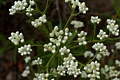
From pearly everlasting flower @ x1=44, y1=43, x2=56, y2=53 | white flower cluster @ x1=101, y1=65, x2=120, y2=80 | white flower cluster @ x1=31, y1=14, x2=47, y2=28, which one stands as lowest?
white flower cluster @ x1=101, y1=65, x2=120, y2=80

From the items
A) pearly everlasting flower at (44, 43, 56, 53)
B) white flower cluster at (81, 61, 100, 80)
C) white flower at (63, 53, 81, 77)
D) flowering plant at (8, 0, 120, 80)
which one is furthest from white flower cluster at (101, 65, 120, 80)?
Answer: pearly everlasting flower at (44, 43, 56, 53)

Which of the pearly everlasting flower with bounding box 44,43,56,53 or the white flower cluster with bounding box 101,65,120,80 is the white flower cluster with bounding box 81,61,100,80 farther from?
the white flower cluster with bounding box 101,65,120,80

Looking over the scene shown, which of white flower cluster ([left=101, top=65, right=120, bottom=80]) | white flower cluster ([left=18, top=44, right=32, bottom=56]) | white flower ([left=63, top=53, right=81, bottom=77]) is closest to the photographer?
white flower ([left=63, top=53, right=81, bottom=77])

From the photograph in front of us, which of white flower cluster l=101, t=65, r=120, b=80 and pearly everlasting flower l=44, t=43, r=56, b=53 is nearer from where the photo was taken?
pearly everlasting flower l=44, t=43, r=56, b=53

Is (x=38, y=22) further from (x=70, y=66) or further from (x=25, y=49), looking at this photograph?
(x=70, y=66)

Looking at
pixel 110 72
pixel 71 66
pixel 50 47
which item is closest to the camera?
pixel 71 66

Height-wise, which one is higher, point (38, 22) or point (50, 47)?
point (38, 22)

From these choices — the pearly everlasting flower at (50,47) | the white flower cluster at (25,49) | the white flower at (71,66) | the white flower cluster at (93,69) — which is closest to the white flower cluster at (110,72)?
the white flower cluster at (93,69)

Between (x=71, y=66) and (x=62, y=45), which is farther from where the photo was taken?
(x=62, y=45)

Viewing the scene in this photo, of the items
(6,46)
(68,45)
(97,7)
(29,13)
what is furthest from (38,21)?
(97,7)

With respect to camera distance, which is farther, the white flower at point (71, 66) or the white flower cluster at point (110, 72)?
the white flower cluster at point (110, 72)

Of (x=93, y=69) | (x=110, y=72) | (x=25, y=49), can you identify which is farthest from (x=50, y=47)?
(x=110, y=72)

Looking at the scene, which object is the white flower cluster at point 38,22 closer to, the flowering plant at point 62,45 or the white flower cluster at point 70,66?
the flowering plant at point 62,45
